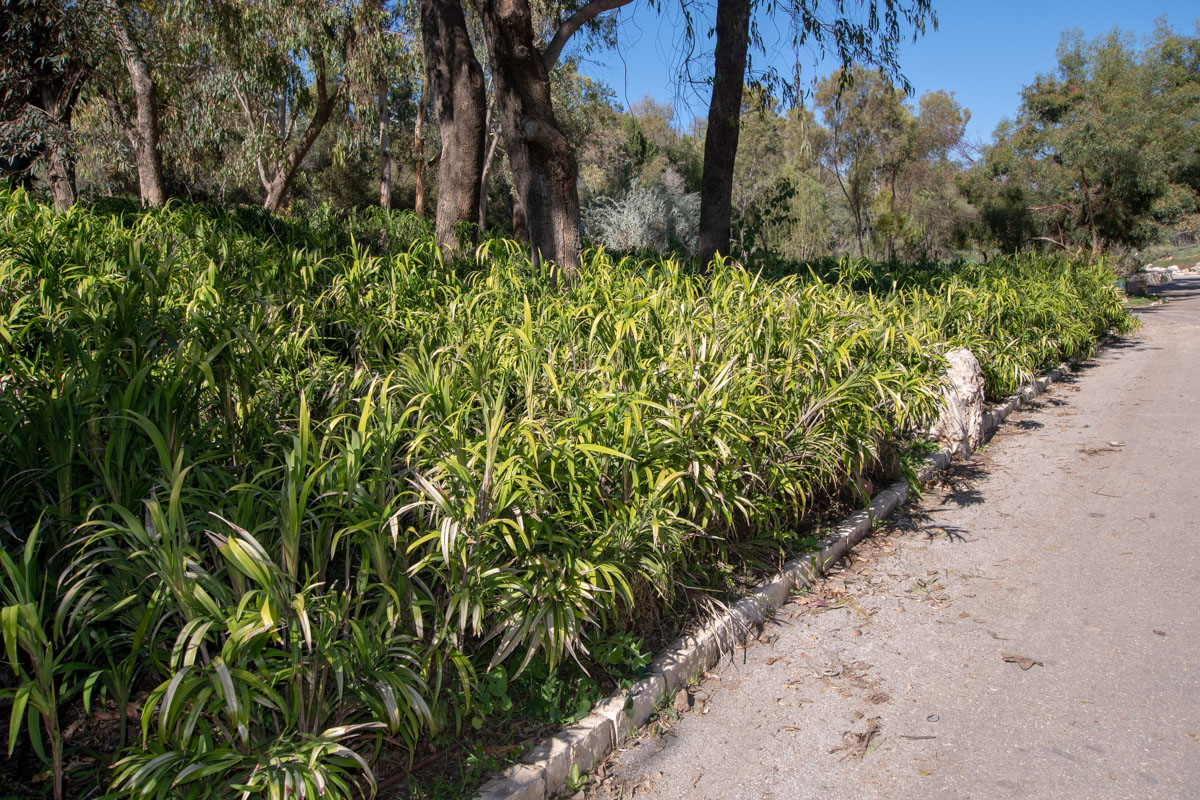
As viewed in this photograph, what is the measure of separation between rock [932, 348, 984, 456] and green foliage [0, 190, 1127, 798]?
1298 millimetres

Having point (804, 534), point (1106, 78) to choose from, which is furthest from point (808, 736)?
point (1106, 78)

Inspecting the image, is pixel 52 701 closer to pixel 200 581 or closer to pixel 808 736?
pixel 200 581

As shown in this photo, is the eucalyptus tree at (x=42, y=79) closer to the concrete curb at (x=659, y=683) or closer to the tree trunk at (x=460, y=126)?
the tree trunk at (x=460, y=126)

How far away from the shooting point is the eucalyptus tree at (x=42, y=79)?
10078 mm

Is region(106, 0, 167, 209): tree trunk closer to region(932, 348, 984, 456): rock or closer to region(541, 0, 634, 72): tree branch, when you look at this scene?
region(541, 0, 634, 72): tree branch

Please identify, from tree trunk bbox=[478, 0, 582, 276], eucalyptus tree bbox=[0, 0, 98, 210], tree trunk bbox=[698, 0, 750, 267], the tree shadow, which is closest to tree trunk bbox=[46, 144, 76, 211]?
eucalyptus tree bbox=[0, 0, 98, 210]

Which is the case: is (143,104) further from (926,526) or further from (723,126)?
(926,526)

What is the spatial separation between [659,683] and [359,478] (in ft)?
4.54

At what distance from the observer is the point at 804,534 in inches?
182

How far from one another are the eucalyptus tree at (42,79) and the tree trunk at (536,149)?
593 cm

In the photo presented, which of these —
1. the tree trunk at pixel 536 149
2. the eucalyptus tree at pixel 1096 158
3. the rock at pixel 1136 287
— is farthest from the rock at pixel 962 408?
the rock at pixel 1136 287

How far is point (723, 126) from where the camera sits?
9586 millimetres

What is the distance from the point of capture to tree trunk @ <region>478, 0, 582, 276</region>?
7.53 m

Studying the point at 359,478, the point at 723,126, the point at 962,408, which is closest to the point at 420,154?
the point at 723,126
